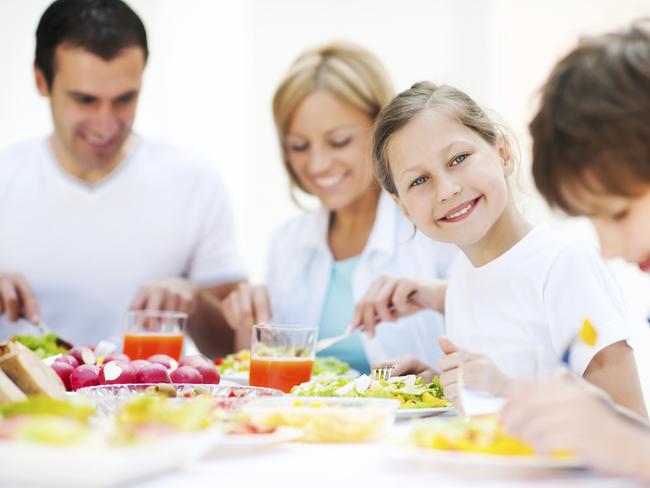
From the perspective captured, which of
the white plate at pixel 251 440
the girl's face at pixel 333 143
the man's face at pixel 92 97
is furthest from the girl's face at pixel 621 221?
the man's face at pixel 92 97

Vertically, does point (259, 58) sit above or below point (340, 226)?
A: above

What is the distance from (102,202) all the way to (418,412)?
167cm

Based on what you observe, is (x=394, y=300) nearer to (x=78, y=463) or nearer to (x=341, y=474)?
(x=341, y=474)

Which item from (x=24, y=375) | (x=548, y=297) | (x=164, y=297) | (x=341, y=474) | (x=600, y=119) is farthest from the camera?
(x=164, y=297)

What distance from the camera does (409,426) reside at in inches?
50.3

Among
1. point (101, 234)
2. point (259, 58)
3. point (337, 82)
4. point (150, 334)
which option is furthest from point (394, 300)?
point (259, 58)

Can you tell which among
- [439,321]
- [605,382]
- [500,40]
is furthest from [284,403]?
[500,40]

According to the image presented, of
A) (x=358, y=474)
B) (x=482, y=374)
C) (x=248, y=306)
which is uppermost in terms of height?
(x=248, y=306)

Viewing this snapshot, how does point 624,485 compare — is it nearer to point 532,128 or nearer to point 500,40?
point 532,128

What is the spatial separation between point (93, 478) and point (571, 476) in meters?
0.50

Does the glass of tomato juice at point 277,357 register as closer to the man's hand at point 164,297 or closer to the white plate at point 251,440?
the white plate at point 251,440

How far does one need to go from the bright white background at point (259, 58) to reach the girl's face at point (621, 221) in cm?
296

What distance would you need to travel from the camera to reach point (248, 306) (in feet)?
7.40

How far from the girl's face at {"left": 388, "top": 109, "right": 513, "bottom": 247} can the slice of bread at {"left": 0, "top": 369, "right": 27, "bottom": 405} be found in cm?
84
